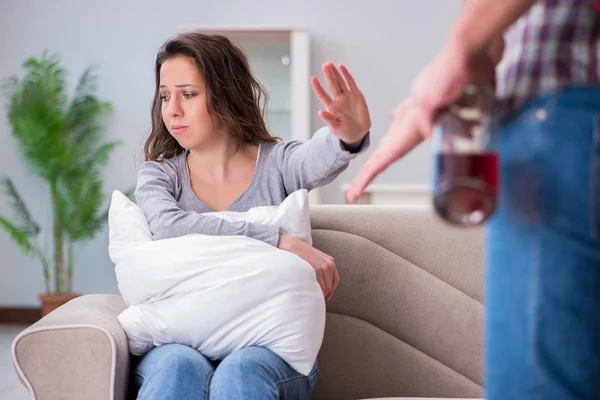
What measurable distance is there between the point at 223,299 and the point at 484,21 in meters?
1.06

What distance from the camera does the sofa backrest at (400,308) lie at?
1928mm

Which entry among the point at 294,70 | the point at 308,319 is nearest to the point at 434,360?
the point at 308,319

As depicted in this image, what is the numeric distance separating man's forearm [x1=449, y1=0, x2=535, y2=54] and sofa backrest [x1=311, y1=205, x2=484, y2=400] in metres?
1.32

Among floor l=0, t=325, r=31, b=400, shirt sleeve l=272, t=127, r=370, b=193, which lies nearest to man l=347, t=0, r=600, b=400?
shirt sleeve l=272, t=127, r=370, b=193

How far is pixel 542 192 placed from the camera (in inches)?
25.3

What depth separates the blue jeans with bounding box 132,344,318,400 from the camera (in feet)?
4.91

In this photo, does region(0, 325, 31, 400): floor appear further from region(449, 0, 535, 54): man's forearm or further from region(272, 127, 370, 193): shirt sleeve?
region(449, 0, 535, 54): man's forearm

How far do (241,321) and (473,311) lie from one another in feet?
2.03

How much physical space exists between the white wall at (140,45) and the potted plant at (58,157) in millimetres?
179

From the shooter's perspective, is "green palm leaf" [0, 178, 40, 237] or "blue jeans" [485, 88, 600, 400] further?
"green palm leaf" [0, 178, 40, 237]

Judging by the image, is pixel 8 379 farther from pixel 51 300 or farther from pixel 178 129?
pixel 178 129

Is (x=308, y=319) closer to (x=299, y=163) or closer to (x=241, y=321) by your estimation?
(x=241, y=321)

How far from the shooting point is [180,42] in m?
1.98

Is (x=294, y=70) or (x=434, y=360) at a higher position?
(x=294, y=70)
